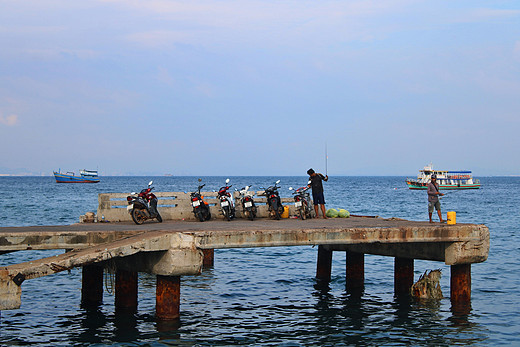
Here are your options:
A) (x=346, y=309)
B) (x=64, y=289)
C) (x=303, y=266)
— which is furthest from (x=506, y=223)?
(x=64, y=289)

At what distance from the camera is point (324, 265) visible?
25875 millimetres

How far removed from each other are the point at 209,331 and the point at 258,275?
397 inches

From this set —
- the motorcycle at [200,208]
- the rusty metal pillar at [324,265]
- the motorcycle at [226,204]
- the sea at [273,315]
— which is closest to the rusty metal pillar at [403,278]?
the sea at [273,315]

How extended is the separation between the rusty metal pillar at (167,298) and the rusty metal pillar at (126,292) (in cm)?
231

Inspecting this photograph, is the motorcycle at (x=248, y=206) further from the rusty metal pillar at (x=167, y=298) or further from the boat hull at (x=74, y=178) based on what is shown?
the boat hull at (x=74, y=178)

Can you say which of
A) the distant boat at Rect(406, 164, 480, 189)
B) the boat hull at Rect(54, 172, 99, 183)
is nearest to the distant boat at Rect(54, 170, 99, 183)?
the boat hull at Rect(54, 172, 99, 183)

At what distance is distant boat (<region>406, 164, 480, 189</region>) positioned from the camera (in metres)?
132

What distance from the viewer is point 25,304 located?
21.3m

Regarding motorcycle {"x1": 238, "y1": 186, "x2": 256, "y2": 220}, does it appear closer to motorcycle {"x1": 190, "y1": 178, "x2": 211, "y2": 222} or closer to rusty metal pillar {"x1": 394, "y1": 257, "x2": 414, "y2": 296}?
motorcycle {"x1": 190, "y1": 178, "x2": 211, "y2": 222}

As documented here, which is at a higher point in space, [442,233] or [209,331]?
[442,233]

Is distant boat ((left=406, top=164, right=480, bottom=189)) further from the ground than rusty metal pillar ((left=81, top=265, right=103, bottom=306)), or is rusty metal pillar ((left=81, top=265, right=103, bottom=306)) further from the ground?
distant boat ((left=406, top=164, right=480, bottom=189))

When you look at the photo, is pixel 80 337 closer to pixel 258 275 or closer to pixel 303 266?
pixel 258 275

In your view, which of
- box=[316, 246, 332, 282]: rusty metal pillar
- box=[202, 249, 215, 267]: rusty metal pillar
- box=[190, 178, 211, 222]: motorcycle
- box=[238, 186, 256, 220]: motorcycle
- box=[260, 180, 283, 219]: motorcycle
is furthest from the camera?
box=[202, 249, 215, 267]: rusty metal pillar

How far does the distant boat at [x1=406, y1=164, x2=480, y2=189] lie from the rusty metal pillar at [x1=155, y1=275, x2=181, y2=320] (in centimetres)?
11696
